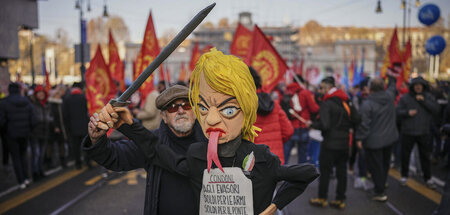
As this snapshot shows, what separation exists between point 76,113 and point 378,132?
6.14 meters

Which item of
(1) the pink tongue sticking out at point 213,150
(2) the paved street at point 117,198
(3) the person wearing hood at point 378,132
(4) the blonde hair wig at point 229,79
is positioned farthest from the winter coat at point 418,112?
(1) the pink tongue sticking out at point 213,150

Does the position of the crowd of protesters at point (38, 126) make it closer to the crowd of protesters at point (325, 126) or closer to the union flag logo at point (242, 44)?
the crowd of protesters at point (325, 126)

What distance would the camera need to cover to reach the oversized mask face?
1980mm

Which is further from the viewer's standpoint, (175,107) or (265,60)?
(265,60)

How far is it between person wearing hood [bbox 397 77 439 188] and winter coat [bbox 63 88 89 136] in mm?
6437

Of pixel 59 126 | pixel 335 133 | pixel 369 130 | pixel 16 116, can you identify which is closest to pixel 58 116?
pixel 59 126

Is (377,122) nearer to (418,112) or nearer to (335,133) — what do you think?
(335,133)

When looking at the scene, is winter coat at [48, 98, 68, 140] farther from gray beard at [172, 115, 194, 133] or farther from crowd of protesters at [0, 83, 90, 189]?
gray beard at [172, 115, 194, 133]

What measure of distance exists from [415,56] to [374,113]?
81894 millimetres

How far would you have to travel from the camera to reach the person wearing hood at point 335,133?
17.4ft

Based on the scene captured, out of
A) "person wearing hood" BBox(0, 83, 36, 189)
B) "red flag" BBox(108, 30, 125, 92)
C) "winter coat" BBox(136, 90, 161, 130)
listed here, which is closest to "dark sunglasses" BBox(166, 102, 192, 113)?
"winter coat" BBox(136, 90, 161, 130)

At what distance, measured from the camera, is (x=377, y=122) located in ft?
19.1

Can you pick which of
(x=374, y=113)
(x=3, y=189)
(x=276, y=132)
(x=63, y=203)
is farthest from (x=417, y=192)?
(x=3, y=189)

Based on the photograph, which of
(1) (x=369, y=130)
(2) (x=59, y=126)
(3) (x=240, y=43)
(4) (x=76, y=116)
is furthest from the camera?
(3) (x=240, y=43)
